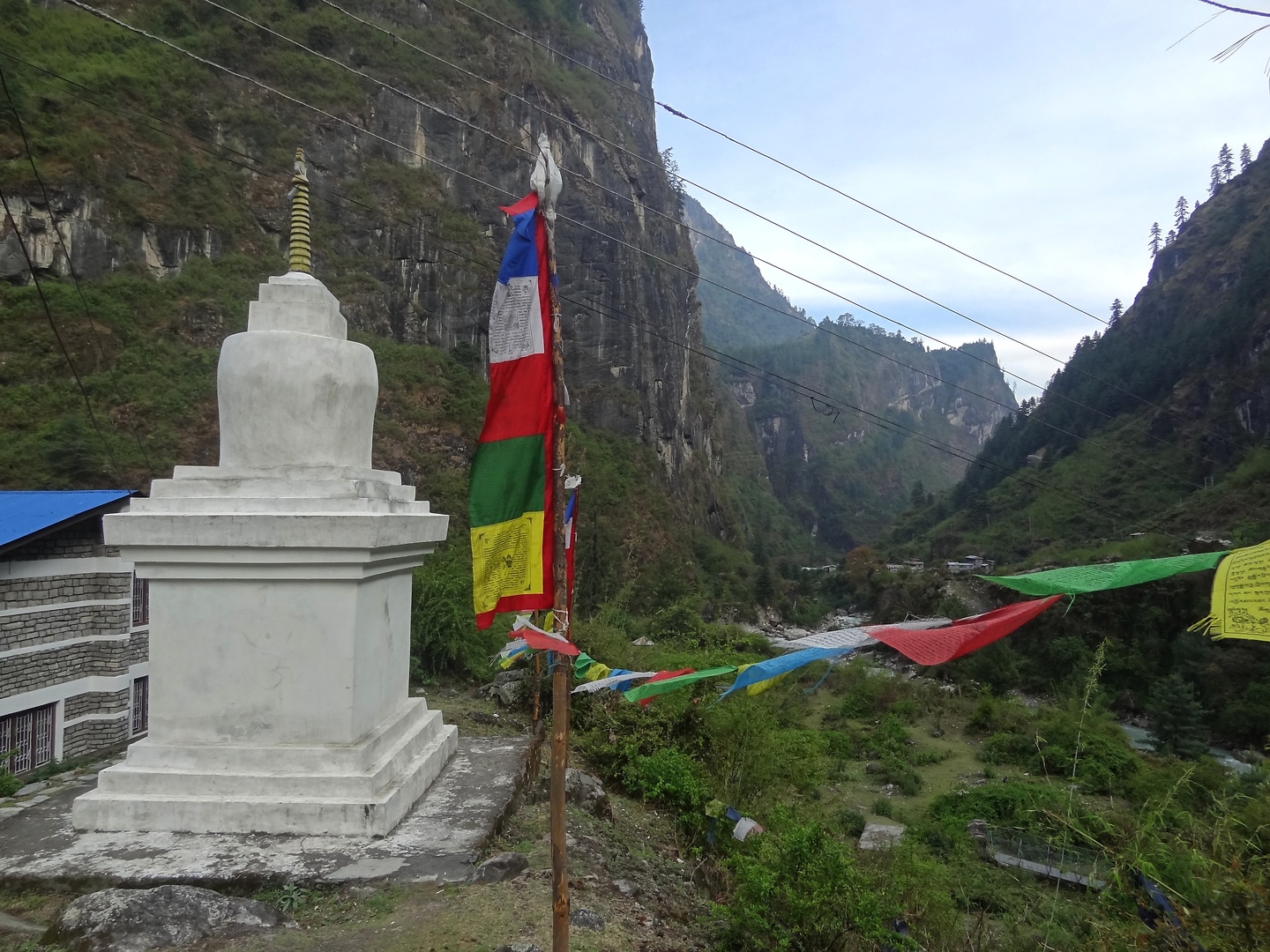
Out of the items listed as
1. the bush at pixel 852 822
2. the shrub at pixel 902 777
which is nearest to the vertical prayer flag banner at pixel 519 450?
A: the bush at pixel 852 822

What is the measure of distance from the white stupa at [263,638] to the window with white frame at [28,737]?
8.08 m

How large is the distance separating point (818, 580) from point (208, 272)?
2252 inches

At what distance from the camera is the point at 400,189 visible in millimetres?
48875

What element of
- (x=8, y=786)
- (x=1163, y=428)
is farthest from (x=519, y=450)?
(x=1163, y=428)

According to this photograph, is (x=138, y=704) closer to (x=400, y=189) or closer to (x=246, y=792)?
(x=246, y=792)

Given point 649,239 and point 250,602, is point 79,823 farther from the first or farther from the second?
point 649,239

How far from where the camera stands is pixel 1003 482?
73750mm

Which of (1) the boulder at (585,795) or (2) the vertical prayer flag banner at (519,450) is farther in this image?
(1) the boulder at (585,795)

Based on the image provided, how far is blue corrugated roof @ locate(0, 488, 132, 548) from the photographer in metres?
10.5

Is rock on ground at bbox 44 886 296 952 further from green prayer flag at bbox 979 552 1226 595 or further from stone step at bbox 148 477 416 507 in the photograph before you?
green prayer flag at bbox 979 552 1226 595

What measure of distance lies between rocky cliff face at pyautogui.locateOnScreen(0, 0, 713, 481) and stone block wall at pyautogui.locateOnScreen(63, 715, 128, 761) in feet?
69.1

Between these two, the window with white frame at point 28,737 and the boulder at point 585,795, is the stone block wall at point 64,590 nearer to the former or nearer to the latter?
the window with white frame at point 28,737

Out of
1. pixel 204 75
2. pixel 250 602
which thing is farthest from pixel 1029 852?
pixel 204 75

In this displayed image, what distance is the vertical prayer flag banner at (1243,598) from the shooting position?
139 inches
